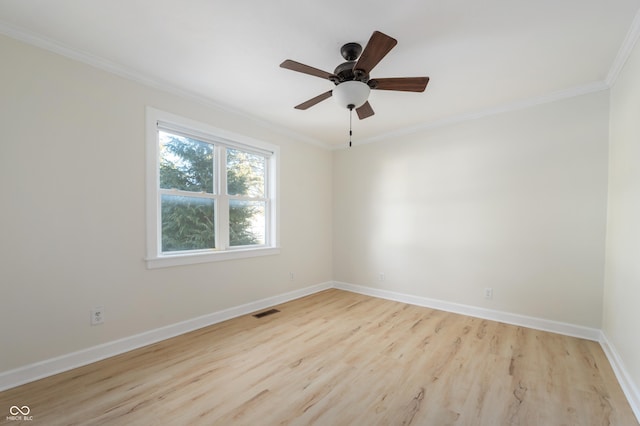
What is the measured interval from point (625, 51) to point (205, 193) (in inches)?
157

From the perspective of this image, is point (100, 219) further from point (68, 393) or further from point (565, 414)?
point (565, 414)

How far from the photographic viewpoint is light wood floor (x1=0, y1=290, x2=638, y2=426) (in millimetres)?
1654

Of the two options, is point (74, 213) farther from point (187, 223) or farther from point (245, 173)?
point (245, 173)

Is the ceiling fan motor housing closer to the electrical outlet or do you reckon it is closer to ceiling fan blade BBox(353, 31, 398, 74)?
ceiling fan blade BBox(353, 31, 398, 74)

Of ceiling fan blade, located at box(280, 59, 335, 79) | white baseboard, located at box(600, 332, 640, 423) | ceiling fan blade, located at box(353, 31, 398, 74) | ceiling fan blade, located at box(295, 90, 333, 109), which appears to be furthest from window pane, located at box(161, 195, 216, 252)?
white baseboard, located at box(600, 332, 640, 423)

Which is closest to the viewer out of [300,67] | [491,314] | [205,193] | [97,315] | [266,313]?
[300,67]

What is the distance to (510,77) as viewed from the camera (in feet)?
8.28

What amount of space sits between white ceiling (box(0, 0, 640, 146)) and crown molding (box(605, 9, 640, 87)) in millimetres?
31

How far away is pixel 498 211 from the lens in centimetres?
319

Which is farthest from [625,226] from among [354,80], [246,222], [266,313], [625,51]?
[246,222]

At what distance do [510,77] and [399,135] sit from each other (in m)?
1.63

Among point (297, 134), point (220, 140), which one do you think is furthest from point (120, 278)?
point (297, 134)

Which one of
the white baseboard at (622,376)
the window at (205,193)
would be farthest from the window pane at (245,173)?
the white baseboard at (622,376)

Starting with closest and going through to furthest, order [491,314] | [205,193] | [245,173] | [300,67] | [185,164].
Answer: [300,67], [185,164], [205,193], [491,314], [245,173]
